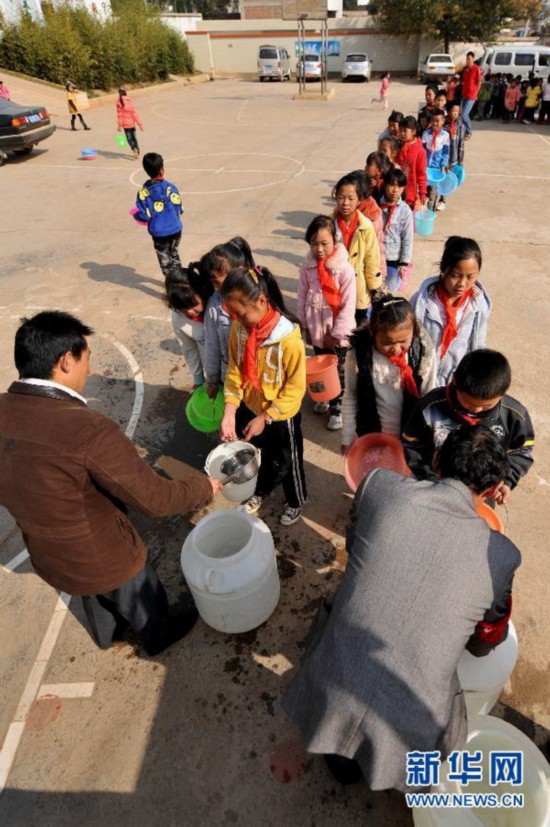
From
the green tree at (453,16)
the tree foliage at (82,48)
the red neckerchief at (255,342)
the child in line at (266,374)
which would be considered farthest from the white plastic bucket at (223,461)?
the green tree at (453,16)

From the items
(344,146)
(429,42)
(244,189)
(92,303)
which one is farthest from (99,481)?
(429,42)

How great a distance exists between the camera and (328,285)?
3703 millimetres

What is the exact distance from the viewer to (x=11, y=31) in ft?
68.6

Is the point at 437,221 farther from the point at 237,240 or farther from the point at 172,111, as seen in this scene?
the point at 172,111

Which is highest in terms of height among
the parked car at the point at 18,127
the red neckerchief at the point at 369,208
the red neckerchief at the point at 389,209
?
the parked car at the point at 18,127

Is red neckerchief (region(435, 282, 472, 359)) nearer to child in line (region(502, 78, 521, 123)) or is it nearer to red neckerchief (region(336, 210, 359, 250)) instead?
red neckerchief (region(336, 210, 359, 250))

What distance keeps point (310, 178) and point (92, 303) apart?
688 centimetres

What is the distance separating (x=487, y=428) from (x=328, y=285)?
1871mm

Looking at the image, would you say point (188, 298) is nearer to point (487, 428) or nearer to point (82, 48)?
point (487, 428)

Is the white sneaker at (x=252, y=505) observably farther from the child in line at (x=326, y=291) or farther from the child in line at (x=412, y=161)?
the child in line at (x=412, y=161)

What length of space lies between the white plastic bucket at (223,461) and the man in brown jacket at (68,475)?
16.0 inches

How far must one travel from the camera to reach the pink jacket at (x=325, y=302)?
365 cm

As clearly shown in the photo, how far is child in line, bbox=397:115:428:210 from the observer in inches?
242

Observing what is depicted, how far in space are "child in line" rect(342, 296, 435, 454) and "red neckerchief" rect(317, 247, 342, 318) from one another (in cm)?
94
